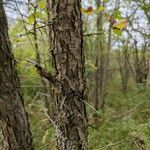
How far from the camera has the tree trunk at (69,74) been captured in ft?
7.91

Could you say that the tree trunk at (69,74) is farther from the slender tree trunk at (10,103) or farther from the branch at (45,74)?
the slender tree trunk at (10,103)

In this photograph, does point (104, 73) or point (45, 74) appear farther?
point (104, 73)

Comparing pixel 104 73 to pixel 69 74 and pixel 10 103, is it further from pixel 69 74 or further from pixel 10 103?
pixel 69 74

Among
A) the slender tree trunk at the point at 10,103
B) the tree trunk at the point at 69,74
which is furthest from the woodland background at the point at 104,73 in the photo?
the tree trunk at the point at 69,74

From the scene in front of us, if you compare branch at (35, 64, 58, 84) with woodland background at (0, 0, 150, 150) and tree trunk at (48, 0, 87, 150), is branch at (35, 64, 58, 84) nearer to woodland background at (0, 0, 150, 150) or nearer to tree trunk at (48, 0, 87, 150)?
tree trunk at (48, 0, 87, 150)

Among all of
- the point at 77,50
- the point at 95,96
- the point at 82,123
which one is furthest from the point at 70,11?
the point at 95,96

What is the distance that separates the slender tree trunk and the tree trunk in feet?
3.04

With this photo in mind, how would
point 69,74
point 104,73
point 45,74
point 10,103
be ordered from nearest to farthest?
1. point 45,74
2. point 69,74
3. point 10,103
4. point 104,73

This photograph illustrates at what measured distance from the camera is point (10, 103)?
3377 mm

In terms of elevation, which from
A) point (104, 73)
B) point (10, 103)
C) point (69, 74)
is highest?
point (69, 74)

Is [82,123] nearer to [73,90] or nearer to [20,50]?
[73,90]

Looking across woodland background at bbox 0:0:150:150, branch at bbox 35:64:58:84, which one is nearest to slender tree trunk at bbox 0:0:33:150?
woodland background at bbox 0:0:150:150

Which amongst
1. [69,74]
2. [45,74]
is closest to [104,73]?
[69,74]

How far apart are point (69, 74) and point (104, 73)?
21.7 ft
